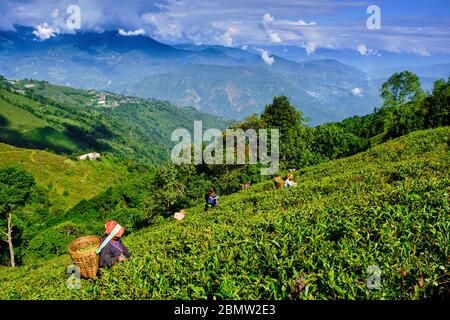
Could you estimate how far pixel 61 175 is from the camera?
178 metres

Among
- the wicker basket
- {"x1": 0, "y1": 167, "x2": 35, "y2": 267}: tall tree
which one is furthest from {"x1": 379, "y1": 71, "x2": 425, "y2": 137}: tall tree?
the wicker basket

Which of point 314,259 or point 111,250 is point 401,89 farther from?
point 314,259

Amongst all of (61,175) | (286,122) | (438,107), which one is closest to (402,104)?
(438,107)

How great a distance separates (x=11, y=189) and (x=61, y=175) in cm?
15004

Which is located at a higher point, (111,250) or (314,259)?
(314,259)

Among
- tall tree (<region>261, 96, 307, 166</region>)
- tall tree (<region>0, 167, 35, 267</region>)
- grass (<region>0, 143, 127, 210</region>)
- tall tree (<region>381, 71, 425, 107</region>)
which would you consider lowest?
grass (<region>0, 143, 127, 210</region>)

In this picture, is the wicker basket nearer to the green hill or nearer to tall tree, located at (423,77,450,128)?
the green hill

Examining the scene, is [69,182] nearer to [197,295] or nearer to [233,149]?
[233,149]

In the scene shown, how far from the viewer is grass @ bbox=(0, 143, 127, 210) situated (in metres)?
162

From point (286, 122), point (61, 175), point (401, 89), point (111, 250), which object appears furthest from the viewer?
point (61, 175)

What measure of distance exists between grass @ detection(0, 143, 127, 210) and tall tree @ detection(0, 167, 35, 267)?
374 ft

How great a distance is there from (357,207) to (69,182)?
599 ft

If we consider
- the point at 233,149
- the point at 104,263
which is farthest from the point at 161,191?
the point at 104,263

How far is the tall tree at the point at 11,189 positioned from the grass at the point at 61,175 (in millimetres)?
Result: 113934
